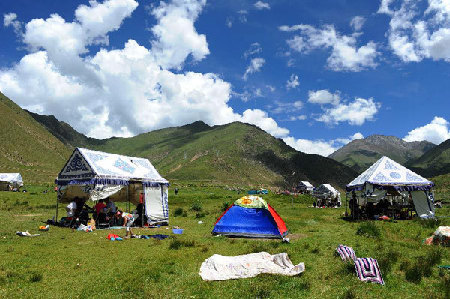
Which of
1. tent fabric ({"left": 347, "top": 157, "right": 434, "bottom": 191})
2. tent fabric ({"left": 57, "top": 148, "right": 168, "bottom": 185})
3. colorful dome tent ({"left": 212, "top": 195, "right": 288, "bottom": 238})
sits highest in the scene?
tent fabric ({"left": 57, "top": 148, "right": 168, "bottom": 185})

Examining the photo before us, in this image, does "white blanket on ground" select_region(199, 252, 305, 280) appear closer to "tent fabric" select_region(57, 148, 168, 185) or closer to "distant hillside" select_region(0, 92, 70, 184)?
"tent fabric" select_region(57, 148, 168, 185)

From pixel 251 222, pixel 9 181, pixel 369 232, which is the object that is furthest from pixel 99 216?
pixel 9 181

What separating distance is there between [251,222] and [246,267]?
21.1ft

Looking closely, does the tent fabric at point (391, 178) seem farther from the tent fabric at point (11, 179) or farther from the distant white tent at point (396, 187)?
the tent fabric at point (11, 179)

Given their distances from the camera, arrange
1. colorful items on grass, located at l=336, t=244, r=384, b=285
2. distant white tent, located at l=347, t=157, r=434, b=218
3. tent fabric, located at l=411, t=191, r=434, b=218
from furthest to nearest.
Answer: tent fabric, located at l=411, t=191, r=434, b=218 → distant white tent, located at l=347, t=157, r=434, b=218 → colorful items on grass, located at l=336, t=244, r=384, b=285

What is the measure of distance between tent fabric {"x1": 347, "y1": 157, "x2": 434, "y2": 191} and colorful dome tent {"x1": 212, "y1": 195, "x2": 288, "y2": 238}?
13364 mm

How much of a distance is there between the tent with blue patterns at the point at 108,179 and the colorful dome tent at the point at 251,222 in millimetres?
7081

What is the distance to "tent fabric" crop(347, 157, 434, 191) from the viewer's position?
25.4m

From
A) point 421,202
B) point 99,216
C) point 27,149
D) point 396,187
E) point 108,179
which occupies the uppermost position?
point 27,149

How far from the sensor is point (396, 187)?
2527cm

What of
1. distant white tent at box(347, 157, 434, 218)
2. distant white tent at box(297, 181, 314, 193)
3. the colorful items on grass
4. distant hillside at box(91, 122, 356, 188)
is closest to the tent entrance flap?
the colorful items on grass

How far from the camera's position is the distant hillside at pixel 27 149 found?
97688mm

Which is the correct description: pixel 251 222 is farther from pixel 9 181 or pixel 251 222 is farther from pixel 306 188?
pixel 306 188

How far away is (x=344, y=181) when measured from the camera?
541 ft
